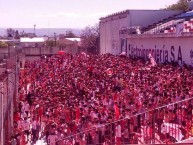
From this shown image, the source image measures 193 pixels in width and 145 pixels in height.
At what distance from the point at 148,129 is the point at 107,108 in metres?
3.50

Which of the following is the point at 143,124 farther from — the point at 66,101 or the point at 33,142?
the point at 66,101

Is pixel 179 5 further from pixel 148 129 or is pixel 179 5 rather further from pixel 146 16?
pixel 148 129

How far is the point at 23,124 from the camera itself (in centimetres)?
1485

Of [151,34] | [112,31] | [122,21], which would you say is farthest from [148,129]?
[112,31]

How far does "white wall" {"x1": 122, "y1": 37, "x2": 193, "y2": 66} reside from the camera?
25.5 metres

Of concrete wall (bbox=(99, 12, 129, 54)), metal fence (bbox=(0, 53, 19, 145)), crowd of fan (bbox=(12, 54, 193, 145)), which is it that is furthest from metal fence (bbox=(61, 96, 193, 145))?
concrete wall (bbox=(99, 12, 129, 54))

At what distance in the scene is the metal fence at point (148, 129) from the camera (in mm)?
10297

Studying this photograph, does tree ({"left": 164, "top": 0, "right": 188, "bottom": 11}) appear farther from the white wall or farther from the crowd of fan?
the crowd of fan

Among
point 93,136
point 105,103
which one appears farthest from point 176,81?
point 93,136

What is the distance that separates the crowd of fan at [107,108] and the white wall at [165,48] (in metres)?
3.93

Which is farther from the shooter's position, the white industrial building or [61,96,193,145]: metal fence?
the white industrial building

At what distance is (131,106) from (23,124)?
12.6ft

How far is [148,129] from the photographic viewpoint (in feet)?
34.6

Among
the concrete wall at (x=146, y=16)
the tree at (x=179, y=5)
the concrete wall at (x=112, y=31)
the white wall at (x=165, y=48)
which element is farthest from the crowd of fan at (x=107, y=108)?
the tree at (x=179, y=5)
